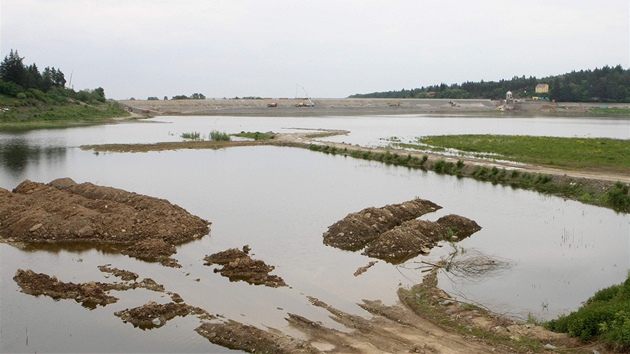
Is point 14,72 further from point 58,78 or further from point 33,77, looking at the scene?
point 58,78

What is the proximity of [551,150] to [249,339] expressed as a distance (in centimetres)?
3425

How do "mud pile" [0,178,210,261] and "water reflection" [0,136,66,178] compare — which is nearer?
"mud pile" [0,178,210,261]

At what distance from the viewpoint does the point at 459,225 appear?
19.9 m

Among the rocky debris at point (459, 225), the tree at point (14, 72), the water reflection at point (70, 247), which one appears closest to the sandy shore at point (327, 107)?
the tree at point (14, 72)

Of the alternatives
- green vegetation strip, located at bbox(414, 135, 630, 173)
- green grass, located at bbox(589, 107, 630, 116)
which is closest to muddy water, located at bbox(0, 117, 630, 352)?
green vegetation strip, located at bbox(414, 135, 630, 173)

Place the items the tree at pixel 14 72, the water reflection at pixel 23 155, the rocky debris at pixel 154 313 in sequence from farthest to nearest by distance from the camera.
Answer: the tree at pixel 14 72 < the water reflection at pixel 23 155 < the rocky debris at pixel 154 313

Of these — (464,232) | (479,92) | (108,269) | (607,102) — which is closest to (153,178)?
(108,269)

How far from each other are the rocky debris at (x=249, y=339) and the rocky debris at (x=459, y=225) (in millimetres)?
10026

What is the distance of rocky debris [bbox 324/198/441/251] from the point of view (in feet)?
59.7

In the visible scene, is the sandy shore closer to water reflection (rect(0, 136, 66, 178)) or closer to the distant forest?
the distant forest

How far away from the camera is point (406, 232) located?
58.5 feet

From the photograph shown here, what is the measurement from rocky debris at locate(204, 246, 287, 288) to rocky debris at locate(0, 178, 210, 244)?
2.74m

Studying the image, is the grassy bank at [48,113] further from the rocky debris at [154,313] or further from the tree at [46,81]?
the rocky debris at [154,313]

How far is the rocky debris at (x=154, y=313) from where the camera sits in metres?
12.0
